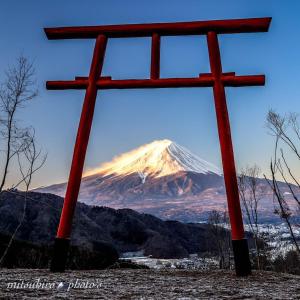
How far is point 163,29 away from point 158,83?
854 mm

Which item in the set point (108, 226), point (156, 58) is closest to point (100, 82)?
point (156, 58)

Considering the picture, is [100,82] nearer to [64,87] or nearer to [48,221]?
[64,87]

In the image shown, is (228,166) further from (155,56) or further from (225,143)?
(155,56)

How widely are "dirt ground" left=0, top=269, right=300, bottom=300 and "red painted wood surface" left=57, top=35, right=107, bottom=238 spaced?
25.1 inches

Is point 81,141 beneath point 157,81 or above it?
beneath

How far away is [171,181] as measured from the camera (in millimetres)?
175500

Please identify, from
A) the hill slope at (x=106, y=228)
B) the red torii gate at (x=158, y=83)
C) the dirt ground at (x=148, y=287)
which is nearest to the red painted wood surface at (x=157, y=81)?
the red torii gate at (x=158, y=83)

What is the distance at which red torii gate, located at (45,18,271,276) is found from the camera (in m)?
4.02

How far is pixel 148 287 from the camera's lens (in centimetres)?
314

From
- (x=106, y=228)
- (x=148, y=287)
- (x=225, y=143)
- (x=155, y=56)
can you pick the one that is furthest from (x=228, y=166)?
(x=106, y=228)

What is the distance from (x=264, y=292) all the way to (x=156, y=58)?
3.22m

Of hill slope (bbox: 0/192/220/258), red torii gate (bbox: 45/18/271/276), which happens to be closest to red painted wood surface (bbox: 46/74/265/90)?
red torii gate (bbox: 45/18/271/276)

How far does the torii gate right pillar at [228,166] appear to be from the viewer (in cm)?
391

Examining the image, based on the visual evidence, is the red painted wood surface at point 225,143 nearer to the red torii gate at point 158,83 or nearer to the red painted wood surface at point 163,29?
the red torii gate at point 158,83
